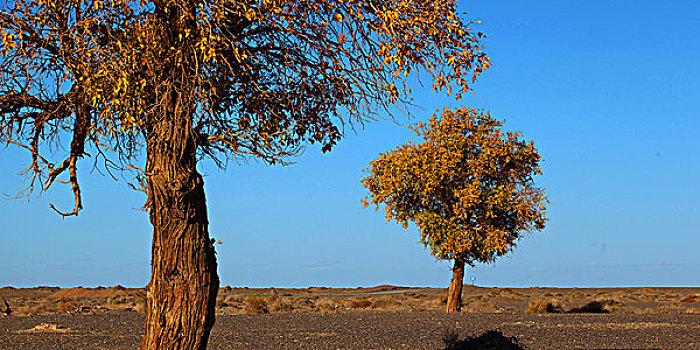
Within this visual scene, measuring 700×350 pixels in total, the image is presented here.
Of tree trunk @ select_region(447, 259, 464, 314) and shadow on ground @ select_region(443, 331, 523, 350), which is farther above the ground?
tree trunk @ select_region(447, 259, 464, 314)

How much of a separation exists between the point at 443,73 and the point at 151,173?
359 cm

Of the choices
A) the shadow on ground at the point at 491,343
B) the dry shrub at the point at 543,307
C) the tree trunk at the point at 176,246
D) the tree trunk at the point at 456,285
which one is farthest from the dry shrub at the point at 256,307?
the tree trunk at the point at 176,246

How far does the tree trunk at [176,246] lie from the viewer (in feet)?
26.7

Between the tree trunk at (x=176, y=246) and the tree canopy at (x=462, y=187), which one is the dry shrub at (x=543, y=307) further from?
the tree trunk at (x=176, y=246)

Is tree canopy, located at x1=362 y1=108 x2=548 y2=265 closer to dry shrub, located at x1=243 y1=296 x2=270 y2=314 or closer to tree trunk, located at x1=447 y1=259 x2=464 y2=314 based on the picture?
tree trunk, located at x1=447 y1=259 x2=464 y2=314

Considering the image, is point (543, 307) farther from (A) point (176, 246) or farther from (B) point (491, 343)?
(A) point (176, 246)

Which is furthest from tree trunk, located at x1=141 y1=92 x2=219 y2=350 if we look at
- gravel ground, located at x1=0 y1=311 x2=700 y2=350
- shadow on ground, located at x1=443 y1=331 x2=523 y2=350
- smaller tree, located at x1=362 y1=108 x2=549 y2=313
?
smaller tree, located at x1=362 y1=108 x2=549 y2=313

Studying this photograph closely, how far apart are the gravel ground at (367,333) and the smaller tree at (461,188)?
5000 millimetres

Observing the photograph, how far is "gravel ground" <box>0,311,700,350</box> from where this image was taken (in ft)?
60.1

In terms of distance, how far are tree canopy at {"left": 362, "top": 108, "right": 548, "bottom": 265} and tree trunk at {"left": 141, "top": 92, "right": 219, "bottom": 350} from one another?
2268 cm

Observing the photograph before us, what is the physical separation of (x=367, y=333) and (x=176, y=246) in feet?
45.6

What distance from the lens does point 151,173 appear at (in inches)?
324

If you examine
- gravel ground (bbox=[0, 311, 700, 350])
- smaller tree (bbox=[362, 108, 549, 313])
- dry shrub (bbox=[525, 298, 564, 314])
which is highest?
smaller tree (bbox=[362, 108, 549, 313])

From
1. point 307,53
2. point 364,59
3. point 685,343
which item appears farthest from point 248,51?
point 685,343
